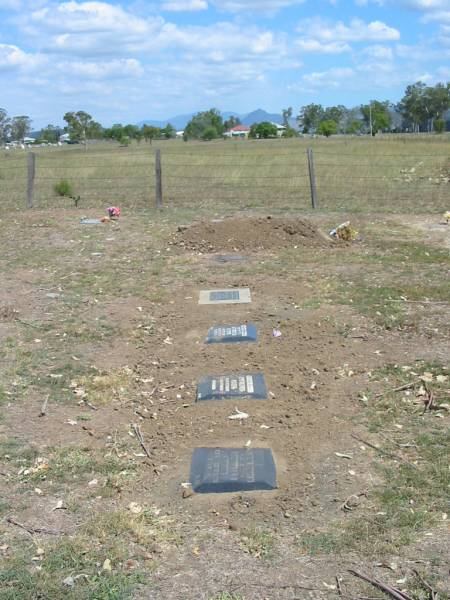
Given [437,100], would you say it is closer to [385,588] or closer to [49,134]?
Answer: [49,134]

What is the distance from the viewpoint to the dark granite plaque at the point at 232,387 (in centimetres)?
543

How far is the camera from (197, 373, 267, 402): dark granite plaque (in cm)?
543

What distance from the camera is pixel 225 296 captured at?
8.35m

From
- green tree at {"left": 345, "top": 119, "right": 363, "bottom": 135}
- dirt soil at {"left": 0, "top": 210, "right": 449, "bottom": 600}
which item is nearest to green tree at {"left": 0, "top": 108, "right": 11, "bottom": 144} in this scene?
green tree at {"left": 345, "top": 119, "right": 363, "bottom": 135}

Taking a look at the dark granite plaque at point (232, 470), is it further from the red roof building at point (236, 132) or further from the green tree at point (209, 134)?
the red roof building at point (236, 132)

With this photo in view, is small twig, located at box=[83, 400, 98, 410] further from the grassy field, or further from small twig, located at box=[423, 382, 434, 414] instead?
small twig, located at box=[423, 382, 434, 414]

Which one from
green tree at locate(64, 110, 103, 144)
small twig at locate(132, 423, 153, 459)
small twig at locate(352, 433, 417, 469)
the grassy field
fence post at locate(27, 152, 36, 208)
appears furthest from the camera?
green tree at locate(64, 110, 103, 144)

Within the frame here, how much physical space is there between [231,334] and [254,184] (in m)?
13.7

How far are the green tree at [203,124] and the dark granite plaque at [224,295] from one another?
87.6 m

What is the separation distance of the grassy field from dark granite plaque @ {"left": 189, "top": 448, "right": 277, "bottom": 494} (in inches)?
3.6

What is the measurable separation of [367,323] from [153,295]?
9.12ft

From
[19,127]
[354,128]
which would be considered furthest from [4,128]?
[354,128]

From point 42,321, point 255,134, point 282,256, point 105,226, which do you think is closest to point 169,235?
point 105,226

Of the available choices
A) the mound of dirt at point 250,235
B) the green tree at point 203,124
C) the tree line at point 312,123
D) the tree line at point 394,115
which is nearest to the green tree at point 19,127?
the tree line at point 312,123
